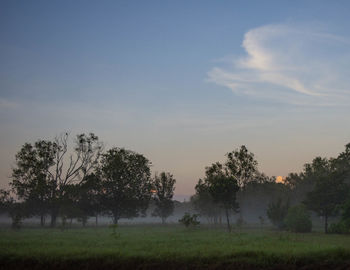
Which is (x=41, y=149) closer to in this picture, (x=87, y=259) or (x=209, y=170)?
(x=209, y=170)

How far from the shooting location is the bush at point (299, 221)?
51781mm

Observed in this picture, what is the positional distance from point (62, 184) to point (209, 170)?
32596mm

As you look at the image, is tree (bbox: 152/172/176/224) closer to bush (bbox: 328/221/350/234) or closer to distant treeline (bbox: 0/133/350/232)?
distant treeline (bbox: 0/133/350/232)

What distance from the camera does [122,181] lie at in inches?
3130

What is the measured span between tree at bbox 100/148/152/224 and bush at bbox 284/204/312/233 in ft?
131

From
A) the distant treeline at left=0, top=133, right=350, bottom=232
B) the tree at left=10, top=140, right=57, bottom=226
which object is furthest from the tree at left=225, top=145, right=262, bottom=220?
the tree at left=10, top=140, right=57, bottom=226

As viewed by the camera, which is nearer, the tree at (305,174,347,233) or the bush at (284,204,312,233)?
the bush at (284,204,312,233)

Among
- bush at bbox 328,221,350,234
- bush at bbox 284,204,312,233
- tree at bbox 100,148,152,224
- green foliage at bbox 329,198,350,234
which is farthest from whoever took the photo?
tree at bbox 100,148,152,224

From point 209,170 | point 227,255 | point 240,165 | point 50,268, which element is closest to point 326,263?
point 227,255

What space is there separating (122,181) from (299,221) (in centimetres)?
4266

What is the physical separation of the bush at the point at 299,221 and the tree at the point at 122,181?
1573 inches

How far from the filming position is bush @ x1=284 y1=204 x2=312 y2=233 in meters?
51.8

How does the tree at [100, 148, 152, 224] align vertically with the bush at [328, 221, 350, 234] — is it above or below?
above

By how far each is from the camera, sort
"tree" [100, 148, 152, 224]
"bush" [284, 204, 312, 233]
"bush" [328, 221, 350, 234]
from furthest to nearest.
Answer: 1. "tree" [100, 148, 152, 224]
2. "bush" [284, 204, 312, 233]
3. "bush" [328, 221, 350, 234]
